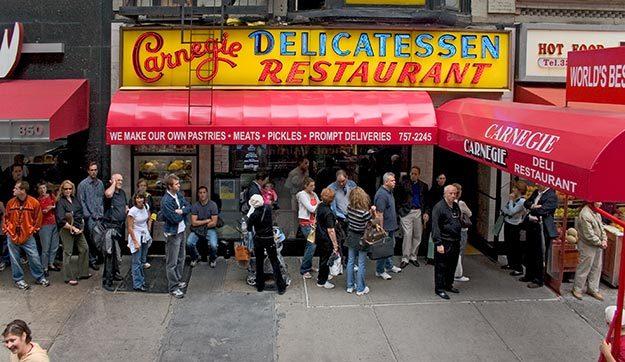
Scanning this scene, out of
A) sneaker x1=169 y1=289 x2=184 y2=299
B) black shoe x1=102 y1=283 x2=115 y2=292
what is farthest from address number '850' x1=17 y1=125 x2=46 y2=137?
sneaker x1=169 y1=289 x2=184 y2=299

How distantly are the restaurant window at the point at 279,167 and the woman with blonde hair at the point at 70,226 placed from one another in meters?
2.72

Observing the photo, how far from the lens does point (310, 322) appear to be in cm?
983

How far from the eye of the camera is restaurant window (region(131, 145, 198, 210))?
1309 cm

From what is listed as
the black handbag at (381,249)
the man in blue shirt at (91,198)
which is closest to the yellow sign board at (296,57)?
the man in blue shirt at (91,198)

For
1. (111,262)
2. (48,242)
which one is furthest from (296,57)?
(48,242)

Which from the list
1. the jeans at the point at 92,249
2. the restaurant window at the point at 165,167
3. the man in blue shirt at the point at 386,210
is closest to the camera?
the man in blue shirt at the point at 386,210

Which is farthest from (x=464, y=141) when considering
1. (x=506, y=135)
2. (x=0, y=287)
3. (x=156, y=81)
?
(x=0, y=287)

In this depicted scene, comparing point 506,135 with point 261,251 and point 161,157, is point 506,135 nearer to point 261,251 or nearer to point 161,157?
point 261,251

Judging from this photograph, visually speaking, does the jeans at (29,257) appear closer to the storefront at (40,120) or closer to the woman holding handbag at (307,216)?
the storefront at (40,120)

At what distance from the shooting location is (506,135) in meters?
9.47

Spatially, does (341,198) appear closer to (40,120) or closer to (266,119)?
(266,119)

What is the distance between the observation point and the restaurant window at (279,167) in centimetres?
1323

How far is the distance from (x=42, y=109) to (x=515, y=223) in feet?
25.9

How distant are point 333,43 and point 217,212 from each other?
3.58 meters
